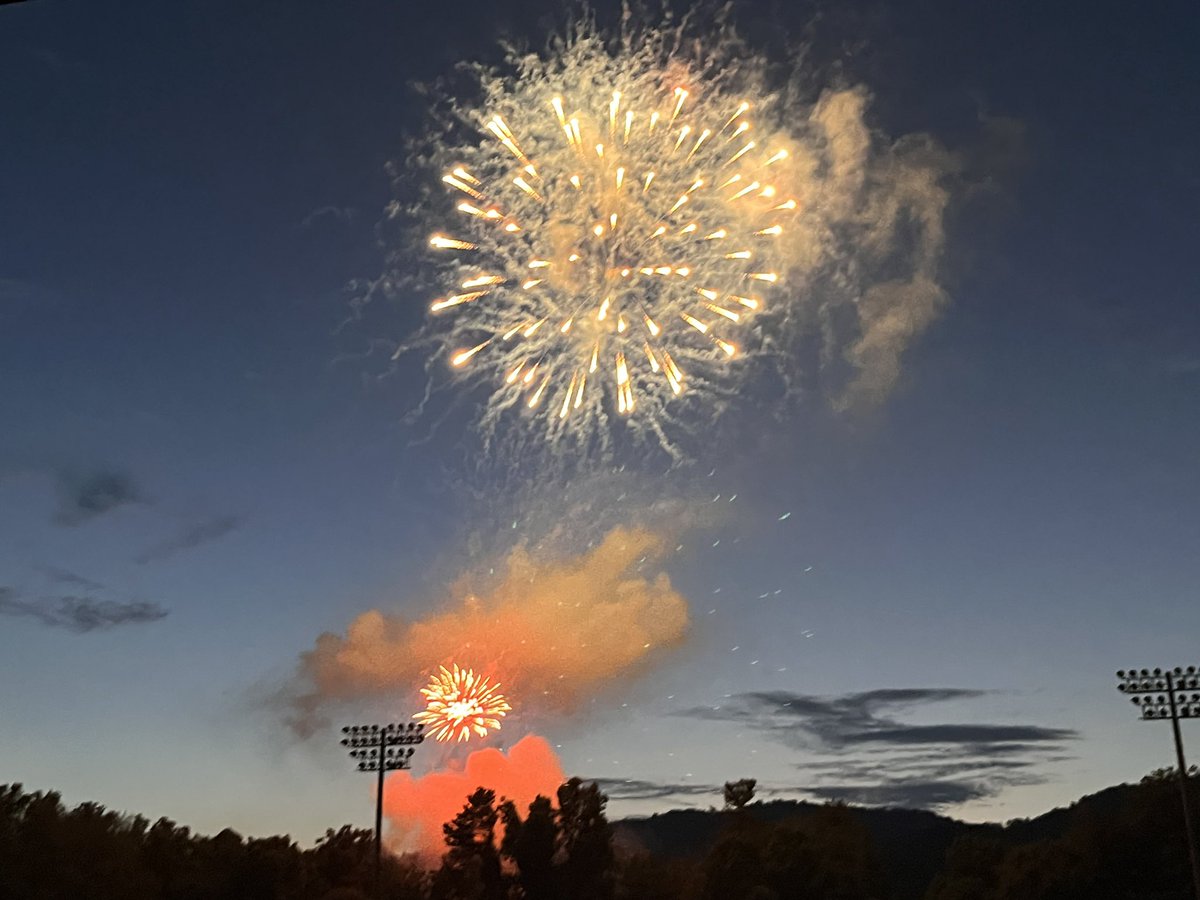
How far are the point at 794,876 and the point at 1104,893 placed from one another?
18532 millimetres

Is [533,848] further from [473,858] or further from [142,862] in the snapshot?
[142,862]

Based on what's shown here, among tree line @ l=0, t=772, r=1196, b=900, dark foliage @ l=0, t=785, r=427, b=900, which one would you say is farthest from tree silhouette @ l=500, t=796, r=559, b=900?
dark foliage @ l=0, t=785, r=427, b=900

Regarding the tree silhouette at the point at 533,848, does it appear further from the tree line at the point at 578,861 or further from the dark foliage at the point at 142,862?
the dark foliage at the point at 142,862

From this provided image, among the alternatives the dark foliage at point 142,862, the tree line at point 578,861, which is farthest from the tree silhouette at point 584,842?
the dark foliage at point 142,862

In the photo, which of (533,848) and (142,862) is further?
(533,848)

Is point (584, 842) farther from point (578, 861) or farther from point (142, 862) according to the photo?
point (142, 862)

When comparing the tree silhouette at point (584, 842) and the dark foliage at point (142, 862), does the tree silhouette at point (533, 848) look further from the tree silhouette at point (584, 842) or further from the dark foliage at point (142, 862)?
the dark foliage at point (142, 862)

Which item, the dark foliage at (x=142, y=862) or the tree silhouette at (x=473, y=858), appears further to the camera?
the tree silhouette at (x=473, y=858)

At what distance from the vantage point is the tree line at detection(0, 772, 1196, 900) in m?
55.1

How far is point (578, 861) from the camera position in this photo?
74750 mm

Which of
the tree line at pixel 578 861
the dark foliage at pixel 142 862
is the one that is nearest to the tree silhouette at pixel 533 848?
the tree line at pixel 578 861

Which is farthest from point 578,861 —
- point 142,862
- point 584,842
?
point 142,862

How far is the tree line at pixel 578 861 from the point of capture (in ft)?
181

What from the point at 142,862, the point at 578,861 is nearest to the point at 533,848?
the point at 578,861
